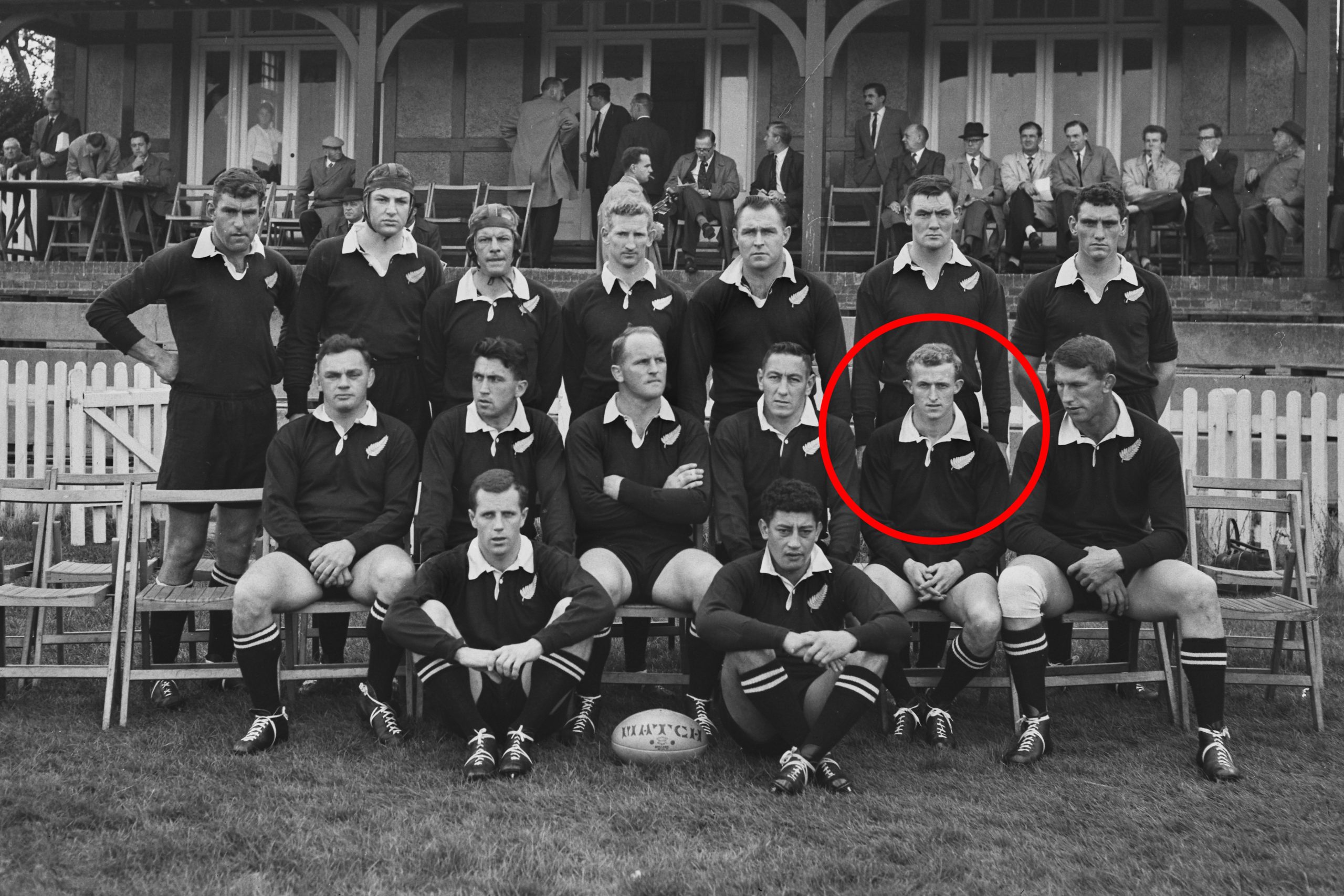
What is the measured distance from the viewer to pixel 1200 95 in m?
15.4

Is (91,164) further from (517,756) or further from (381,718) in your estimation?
(517,756)

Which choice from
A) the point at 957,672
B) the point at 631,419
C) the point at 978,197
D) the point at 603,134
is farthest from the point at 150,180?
the point at 957,672

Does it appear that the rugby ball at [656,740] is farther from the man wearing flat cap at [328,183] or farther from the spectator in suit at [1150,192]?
the man wearing flat cap at [328,183]

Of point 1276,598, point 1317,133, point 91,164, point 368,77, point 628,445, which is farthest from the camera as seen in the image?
point 91,164

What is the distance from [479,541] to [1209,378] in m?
8.03

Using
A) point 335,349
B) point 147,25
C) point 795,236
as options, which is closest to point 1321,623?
point 335,349

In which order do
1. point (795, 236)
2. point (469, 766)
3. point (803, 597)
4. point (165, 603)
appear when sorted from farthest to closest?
point (795, 236)
point (165, 603)
point (803, 597)
point (469, 766)

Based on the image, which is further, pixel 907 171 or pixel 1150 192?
pixel 907 171

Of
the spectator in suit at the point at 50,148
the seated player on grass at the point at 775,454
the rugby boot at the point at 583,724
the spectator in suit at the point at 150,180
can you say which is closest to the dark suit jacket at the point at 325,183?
Answer: the spectator in suit at the point at 150,180

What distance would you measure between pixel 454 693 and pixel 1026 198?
31.9ft

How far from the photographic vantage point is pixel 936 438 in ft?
20.0

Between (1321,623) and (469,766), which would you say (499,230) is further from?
(1321,623)

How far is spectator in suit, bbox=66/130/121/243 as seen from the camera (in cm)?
1557

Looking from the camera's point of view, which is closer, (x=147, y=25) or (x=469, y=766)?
(x=469, y=766)
